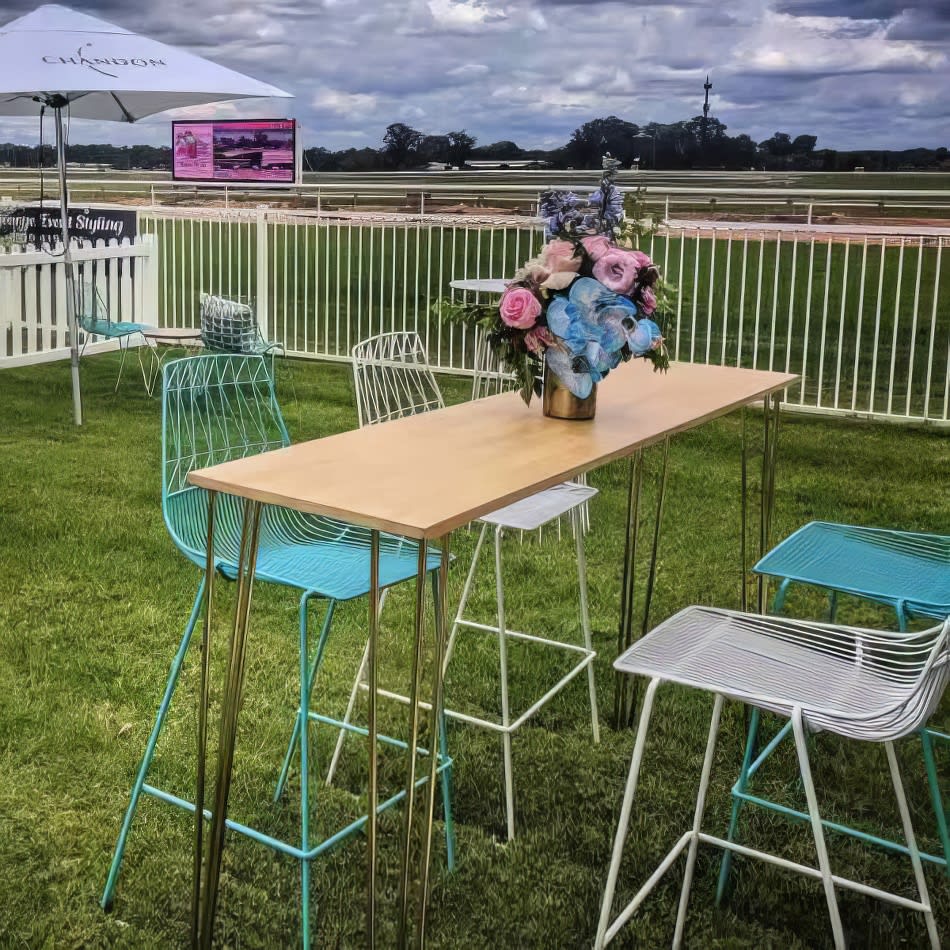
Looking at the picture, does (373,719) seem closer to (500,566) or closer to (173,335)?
(500,566)

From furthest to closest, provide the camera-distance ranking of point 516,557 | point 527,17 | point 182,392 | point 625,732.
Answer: point 527,17 < point 516,557 < point 625,732 < point 182,392

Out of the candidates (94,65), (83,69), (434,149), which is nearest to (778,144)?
(434,149)

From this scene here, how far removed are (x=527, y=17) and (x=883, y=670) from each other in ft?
60.4

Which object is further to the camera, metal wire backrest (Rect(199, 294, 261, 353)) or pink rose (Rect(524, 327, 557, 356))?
metal wire backrest (Rect(199, 294, 261, 353))

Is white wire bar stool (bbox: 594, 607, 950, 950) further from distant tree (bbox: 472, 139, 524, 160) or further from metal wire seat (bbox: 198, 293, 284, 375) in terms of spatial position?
distant tree (bbox: 472, 139, 524, 160)

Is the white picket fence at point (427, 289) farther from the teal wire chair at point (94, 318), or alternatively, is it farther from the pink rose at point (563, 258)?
the pink rose at point (563, 258)

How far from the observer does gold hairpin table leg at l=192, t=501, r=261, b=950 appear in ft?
6.92

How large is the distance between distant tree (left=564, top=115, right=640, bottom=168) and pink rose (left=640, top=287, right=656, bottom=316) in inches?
637

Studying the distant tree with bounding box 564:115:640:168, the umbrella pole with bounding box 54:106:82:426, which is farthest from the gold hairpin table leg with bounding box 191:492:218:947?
the distant tree with bounding box 564:115:640:168

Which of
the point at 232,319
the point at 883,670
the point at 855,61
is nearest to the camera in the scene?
the point at 883,670

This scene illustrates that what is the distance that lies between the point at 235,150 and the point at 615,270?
10.9 meters

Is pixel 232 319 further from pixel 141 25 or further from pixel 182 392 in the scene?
pixel 141 25

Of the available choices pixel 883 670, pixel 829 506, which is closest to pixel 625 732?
pixel 883 670

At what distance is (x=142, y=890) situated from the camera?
2.46 m
